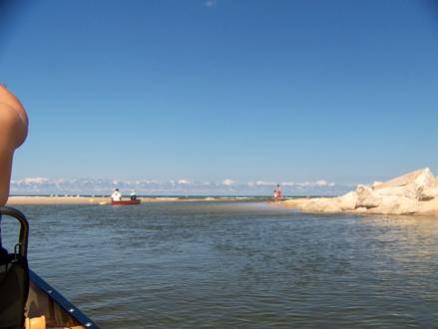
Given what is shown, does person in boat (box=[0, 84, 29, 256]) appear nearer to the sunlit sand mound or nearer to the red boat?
the sunlit sand mound

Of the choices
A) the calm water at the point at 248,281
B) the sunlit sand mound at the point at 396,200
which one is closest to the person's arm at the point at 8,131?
the calm water at the point at 248,281

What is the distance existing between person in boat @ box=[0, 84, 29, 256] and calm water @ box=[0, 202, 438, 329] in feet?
23.5

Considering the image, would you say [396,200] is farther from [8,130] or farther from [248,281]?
[8,130]

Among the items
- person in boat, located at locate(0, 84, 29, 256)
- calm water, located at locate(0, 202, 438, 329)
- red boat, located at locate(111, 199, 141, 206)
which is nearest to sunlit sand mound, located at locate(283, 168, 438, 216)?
calm water, located at locate(0, 202, 438, 329)

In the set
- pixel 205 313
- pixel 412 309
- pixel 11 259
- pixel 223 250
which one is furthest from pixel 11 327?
pixel 223 250

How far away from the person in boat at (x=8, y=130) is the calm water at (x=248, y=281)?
23.5ft

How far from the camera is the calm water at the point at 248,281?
940 cm

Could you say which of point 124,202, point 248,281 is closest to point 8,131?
point 248,281

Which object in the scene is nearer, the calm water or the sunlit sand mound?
the calm water

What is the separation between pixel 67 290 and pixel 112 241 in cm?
1228

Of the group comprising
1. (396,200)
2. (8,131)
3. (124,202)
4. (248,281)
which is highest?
(8,131)

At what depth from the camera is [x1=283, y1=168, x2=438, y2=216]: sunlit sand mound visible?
4516cm

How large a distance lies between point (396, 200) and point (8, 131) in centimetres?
5003

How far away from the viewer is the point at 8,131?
239cm
